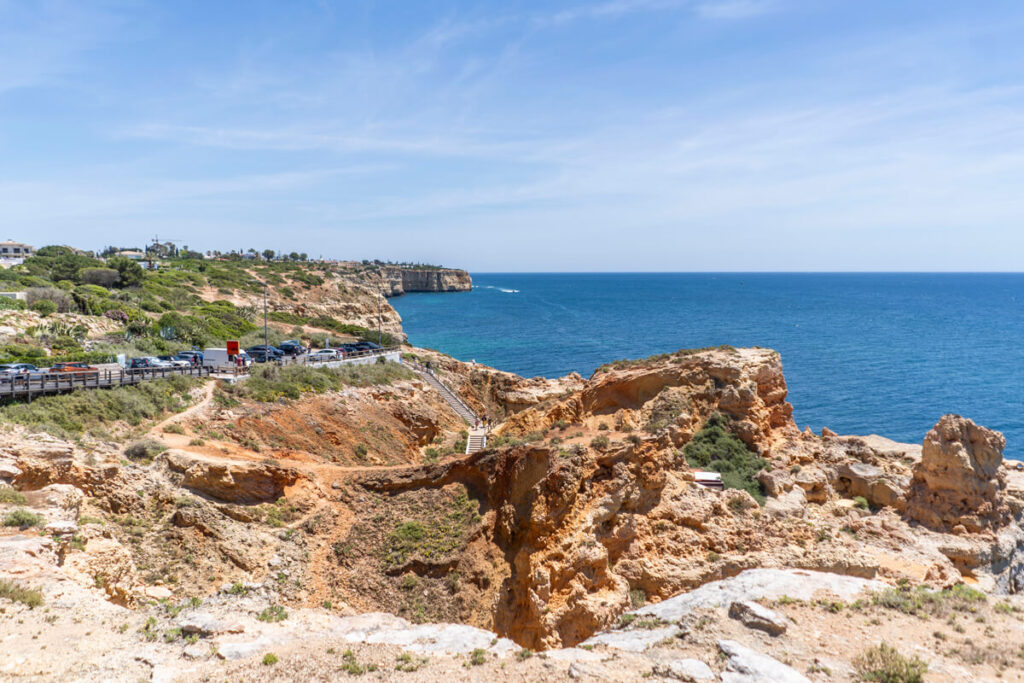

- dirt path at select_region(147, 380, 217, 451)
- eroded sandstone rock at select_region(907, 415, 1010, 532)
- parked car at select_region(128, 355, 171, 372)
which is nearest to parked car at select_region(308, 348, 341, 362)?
parked car at select_region(128, 355, 171, 372)

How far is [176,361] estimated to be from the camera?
126 ft

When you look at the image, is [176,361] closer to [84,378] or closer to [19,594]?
[84,378]

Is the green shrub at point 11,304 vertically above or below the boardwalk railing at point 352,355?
above

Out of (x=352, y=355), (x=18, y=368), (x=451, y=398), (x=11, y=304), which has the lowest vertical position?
(x=451, y=398)

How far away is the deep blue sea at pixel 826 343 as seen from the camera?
171ft

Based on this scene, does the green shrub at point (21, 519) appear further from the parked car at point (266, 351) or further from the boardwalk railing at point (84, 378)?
the parked car at point (266, 351)

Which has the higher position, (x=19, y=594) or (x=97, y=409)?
(x=97, y=409)

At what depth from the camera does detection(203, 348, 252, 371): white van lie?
122ft

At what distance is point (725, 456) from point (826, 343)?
254ft

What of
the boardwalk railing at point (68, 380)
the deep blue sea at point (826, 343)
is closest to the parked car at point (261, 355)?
the boardwalk railing at point (68, 380)

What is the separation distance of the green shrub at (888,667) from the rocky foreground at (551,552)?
11cm

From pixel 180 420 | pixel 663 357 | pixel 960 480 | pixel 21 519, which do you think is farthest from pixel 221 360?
pixel 960 480

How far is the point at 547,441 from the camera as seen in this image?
2348 centimetres

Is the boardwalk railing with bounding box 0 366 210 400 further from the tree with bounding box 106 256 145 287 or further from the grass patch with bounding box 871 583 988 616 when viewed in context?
the tree with bounding box 106 256 145 287
